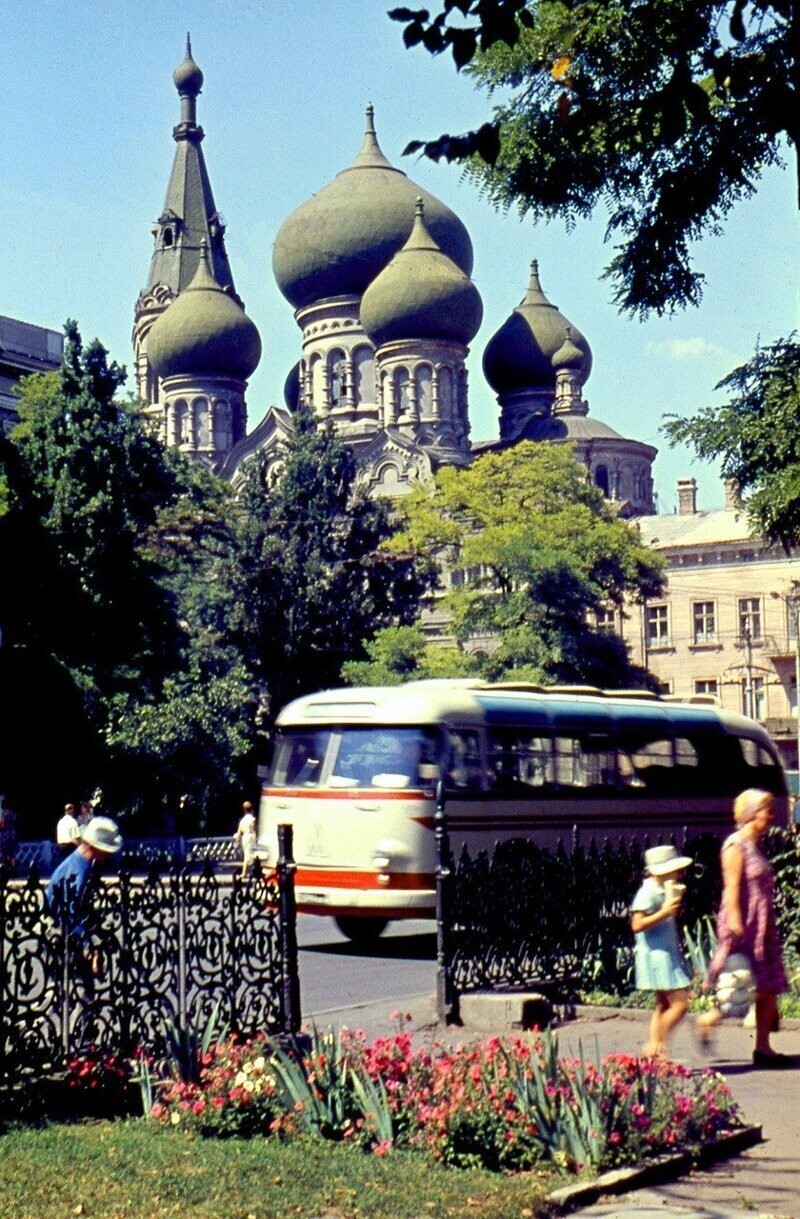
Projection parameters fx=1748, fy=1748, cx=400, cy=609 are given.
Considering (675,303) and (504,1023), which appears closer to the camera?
(504,1023)

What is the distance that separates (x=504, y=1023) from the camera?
11.9 m

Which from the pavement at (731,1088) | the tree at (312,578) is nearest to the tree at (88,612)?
the tree at (312,578)

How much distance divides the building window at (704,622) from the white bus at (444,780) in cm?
5056

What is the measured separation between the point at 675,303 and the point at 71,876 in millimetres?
9626

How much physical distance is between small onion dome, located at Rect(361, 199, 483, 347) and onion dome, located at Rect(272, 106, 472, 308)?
4.45m

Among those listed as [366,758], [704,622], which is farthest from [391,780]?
[704,622]

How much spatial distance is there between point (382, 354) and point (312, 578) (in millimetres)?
26671

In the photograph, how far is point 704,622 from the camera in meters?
74.0

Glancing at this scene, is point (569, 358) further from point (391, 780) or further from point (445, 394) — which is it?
point (391, 780)

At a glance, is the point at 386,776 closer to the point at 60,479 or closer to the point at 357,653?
the point at 60,479

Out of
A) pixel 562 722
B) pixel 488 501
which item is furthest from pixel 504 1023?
pixel 488 501

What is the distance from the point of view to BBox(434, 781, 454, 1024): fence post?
1228cm

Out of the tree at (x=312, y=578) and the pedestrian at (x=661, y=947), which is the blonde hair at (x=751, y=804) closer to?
the pedestrian at (x=661, y=947)

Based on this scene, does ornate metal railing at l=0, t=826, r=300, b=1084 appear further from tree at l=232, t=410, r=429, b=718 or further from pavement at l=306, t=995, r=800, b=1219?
tree at l=232, t=410, r=429, b=718
